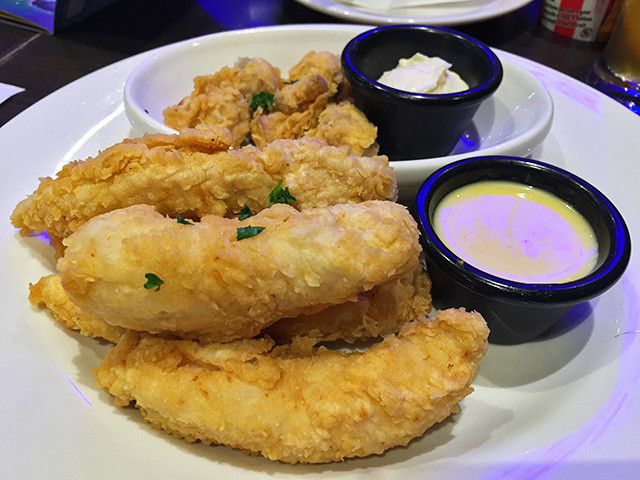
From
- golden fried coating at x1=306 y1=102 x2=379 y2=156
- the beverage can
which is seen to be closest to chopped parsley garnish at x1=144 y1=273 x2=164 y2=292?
golden fried coating at x1=306 y1=102 x2=379 y2=156

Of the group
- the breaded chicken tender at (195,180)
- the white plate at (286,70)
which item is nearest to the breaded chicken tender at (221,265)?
the breaded chicken tender at (195,180)

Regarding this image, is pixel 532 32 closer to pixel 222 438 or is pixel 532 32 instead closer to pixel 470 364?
pixel 470 364

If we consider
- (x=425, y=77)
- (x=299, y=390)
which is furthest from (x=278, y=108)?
(x=299, y=390)

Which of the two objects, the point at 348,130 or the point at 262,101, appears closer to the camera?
the point at 348,130

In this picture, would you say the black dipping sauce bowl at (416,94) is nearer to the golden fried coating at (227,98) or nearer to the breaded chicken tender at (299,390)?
the golden fried coating at (227,98)

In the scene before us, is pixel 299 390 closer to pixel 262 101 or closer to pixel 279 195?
pixel 279 195

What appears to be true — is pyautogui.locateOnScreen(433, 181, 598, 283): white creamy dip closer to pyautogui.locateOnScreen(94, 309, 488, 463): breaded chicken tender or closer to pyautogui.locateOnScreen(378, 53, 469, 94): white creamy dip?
pyautogui.locateOnScreen(94, 309, 488, 463): breaded chicken tender
